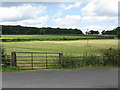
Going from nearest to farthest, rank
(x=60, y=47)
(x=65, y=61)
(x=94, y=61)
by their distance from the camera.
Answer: (x=65, y=61), (x=94, y=61), (x=60, y=47)

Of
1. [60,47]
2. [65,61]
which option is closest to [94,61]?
[65,61]

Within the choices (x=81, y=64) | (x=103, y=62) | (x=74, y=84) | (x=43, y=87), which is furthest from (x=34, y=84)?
(x=103, y=62)

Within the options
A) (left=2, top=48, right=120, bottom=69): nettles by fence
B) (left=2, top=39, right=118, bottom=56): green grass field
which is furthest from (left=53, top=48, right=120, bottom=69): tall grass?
(left=2, top=39, right=118, bottom=56): green grass field

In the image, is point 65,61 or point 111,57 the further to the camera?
point 111,57

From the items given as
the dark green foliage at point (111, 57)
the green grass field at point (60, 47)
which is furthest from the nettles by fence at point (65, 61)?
the green grass field at point (60, 47)

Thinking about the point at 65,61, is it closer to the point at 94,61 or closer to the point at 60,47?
the point at 94,61

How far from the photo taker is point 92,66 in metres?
14.2

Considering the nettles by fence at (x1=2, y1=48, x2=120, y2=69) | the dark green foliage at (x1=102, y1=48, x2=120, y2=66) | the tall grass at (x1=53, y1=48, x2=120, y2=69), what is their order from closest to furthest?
1. the nettles by fence at (x1=2, y1=48, x2=120, y2=69)
2. the tall grass at (x1=53, y1=48, x2=120, y2=69)
3. the dark green foliage at (x1=102, y1=48, x2=120, y2=66)

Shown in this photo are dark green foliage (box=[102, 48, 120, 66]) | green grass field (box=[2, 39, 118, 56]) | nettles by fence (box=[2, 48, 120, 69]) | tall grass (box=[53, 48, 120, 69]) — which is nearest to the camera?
nettles by fence (box=[2, 48, 120, 69])

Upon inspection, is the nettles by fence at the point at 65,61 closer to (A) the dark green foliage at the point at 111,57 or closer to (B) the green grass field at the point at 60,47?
(A) the dark green foliage at the point at 111,57

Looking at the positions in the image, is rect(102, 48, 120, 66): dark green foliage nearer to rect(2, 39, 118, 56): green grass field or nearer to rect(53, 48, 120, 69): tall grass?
rect(53, 48, 120, 69): tall grass

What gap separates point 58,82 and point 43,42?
30131mm

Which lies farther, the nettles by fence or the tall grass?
the tall grass

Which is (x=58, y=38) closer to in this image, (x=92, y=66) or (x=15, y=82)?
(x=92, y=66)
